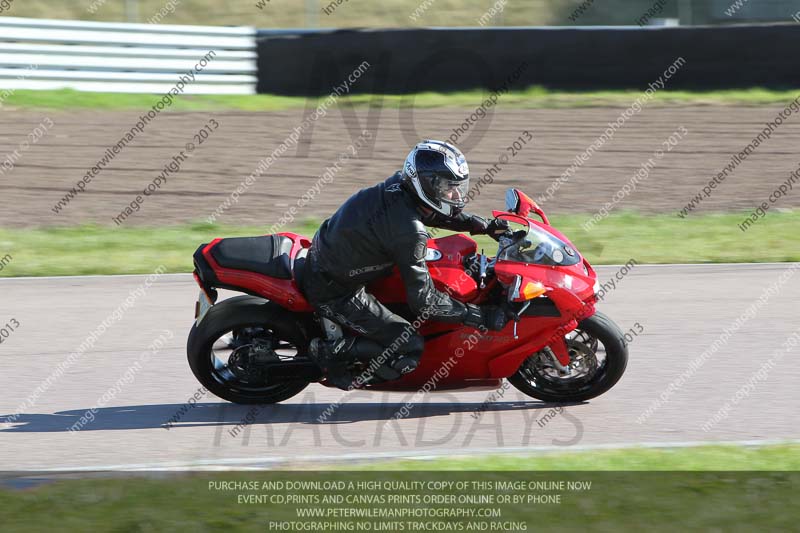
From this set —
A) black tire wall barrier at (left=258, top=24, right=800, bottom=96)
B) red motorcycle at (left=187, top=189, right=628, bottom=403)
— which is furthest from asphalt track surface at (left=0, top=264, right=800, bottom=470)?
black tire wall barrier at (left=258, top=24, right=800, bottom=96)

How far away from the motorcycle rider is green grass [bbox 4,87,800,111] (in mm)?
13961

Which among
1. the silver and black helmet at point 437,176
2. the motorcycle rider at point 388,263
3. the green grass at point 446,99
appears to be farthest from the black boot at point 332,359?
the green grass at point 446,99

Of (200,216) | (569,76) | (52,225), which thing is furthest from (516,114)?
(52,225)

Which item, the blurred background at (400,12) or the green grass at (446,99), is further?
the blurred background at (400,12)

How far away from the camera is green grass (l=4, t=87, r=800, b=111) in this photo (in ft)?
65.0

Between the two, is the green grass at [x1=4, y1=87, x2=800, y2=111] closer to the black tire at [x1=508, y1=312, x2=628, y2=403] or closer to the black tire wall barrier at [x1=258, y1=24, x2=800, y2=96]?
the black tire wall barrier at [x1=258, y1=24, x2=800, y2=96]

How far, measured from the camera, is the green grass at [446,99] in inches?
780

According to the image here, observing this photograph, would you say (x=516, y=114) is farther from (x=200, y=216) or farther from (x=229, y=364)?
(x=229, y=364)

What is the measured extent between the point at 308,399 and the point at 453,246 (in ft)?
4.83

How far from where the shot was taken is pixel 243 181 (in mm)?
15414

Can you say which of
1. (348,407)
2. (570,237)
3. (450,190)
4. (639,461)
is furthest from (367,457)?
(570,237)

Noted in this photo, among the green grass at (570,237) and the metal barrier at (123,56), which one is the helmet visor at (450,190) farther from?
the metal barrier at (123,56)

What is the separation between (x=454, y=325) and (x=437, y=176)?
1.03 metres

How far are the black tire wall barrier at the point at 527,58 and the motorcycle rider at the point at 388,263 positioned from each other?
47.6 ft
